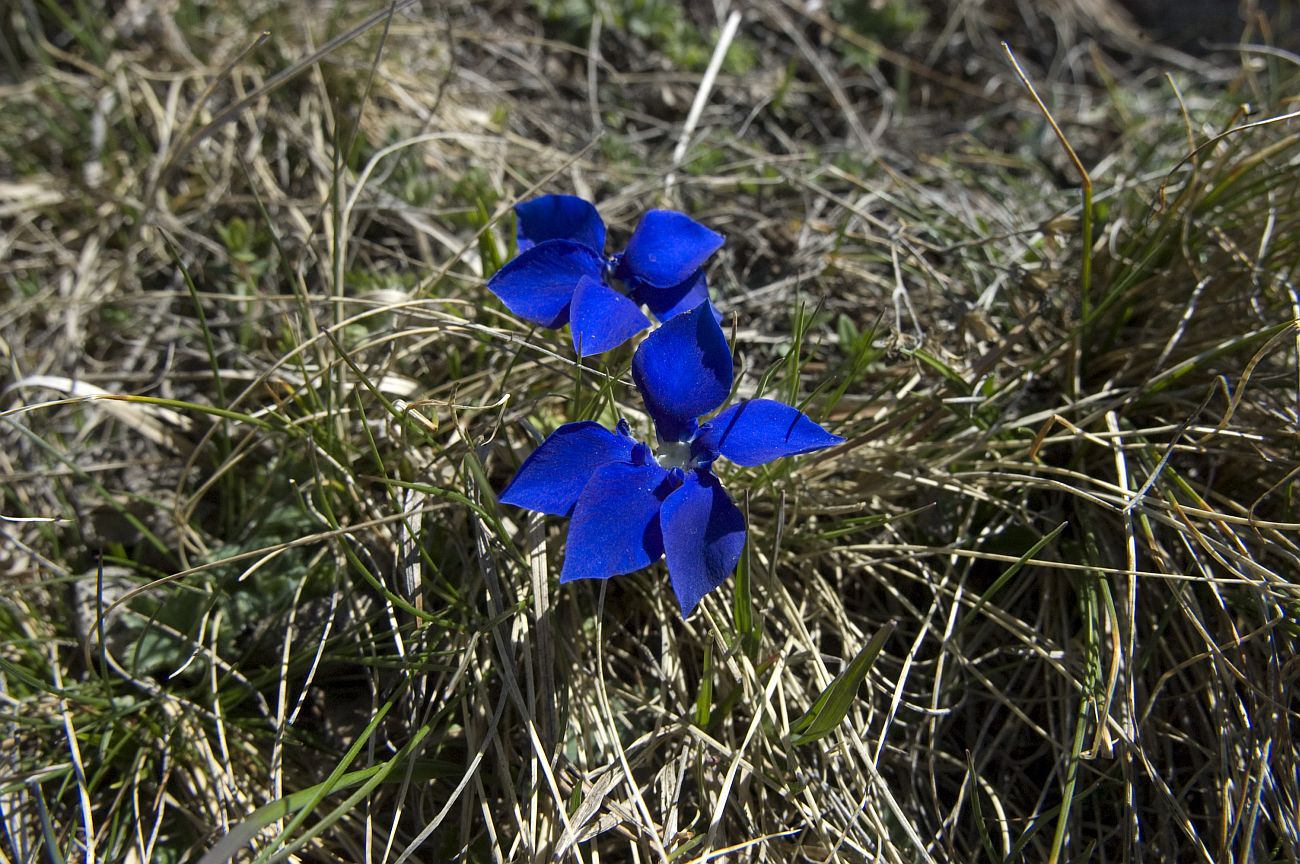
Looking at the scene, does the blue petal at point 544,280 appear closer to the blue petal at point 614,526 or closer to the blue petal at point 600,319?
the blue petal at point 600,319

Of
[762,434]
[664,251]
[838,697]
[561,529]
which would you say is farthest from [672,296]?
[838,697]

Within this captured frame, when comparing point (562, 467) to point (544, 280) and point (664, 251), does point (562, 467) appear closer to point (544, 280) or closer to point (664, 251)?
point (544, 280)

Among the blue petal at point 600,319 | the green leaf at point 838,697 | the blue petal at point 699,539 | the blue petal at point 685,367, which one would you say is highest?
Result: the blue petal at point 600,319

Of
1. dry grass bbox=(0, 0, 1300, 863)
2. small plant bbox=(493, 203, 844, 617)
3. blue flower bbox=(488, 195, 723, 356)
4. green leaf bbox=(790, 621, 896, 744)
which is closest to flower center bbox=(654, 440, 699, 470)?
small plant bbox=(493, 203, 844, 617)

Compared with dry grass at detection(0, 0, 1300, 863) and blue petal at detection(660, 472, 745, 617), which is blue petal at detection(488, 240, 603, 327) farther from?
blue petal at detection(660, 472, 745, 617)

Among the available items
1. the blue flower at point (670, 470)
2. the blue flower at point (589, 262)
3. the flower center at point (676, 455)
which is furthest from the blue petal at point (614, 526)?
the blue flower at point (589, 262)

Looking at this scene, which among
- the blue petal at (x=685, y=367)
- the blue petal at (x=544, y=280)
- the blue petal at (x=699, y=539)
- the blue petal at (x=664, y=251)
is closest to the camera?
the blue petal at (x=699, y=539)

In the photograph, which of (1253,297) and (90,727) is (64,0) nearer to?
(90,727)
